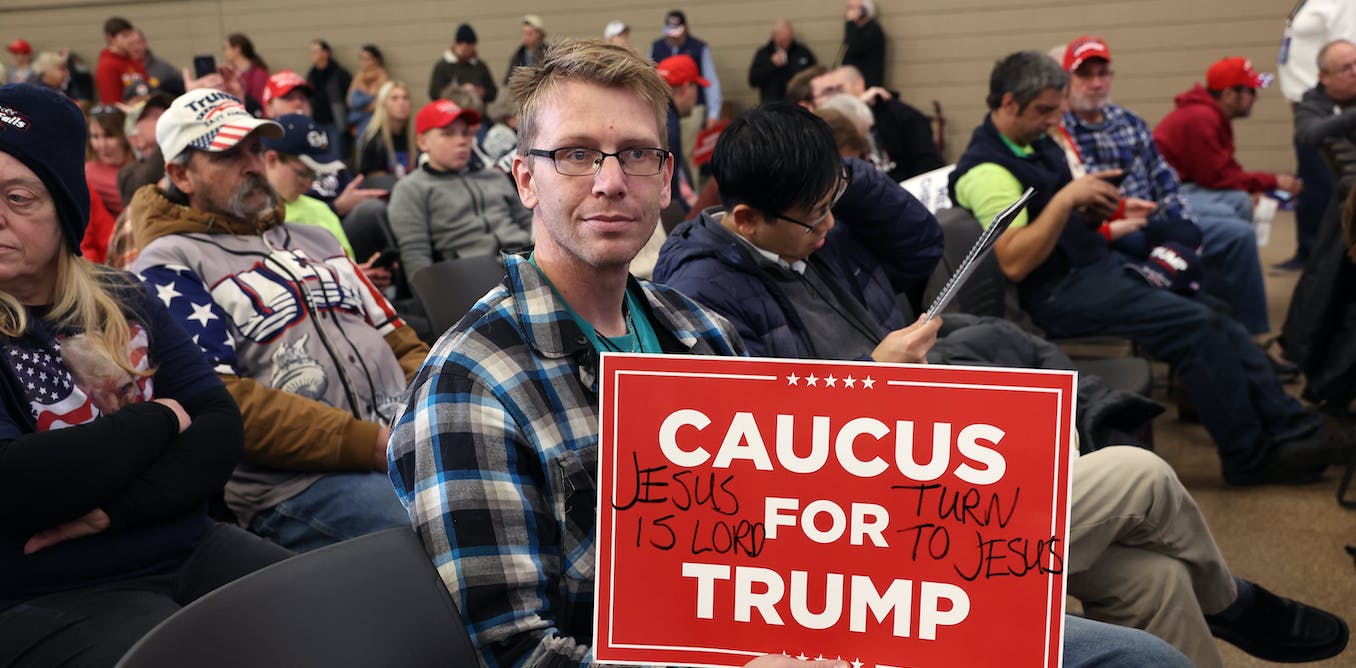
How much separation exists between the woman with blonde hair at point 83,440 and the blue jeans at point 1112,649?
1.33 m

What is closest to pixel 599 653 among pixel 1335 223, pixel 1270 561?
pixel 1270 561

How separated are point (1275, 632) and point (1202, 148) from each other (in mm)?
4472

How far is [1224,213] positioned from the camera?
5773mm

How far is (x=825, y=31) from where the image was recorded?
11.1 m

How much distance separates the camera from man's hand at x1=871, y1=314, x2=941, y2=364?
1960mm

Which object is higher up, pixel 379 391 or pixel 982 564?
pixel 982 564

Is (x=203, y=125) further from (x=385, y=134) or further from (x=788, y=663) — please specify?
(x=385, y=134)

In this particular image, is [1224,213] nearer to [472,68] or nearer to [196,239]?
A: [196,239]

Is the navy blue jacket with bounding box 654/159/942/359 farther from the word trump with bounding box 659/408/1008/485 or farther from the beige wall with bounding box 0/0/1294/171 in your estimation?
the beige wall with bounding box 0/0/1294/171

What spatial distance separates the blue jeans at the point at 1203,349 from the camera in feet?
12.4

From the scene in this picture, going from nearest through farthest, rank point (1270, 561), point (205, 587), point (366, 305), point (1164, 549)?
point (205, 587) < point (1164, 549) < point (366, 305) < point (1270, 561)

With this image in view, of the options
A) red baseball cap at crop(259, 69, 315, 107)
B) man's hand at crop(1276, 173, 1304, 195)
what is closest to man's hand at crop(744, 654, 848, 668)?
red baseball cap at crop(259, 69, 315, 107)

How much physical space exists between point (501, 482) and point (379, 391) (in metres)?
1.55

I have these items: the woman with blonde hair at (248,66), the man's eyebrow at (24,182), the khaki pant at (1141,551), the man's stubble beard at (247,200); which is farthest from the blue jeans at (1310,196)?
the woman with blonde hair at (248,66)
